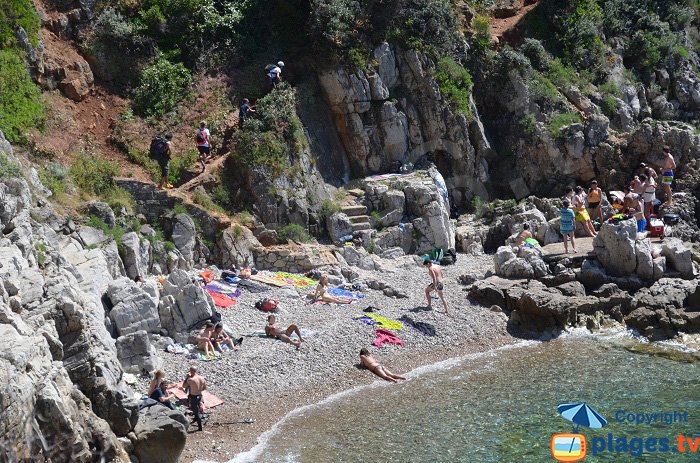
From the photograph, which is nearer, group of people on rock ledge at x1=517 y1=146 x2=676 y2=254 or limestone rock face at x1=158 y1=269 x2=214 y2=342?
limestone rock face at x1=158 y1=269 x2=214 y2=342

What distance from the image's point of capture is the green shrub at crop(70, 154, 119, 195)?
24234 mm

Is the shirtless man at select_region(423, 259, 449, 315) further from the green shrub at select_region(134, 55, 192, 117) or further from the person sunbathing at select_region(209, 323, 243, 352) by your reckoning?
the green shrub at select_region(134, 55, 192, 117)

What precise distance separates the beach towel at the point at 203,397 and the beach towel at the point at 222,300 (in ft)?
14.5

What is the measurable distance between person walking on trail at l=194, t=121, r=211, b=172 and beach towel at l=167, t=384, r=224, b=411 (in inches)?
435

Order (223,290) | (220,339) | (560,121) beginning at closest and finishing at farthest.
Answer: (220,339) → (223,290) → (560,121)

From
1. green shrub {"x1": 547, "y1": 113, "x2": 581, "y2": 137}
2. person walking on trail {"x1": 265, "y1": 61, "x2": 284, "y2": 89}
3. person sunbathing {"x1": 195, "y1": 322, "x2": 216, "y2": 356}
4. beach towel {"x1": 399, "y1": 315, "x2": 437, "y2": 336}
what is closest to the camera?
person sunbathing {"x1": 195, "y1": 322, "x2": 216, "y2": 356}

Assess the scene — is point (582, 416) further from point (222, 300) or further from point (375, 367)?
point (222, 300)

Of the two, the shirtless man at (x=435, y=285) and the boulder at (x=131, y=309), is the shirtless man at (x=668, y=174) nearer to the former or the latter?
the shirtless man at (x=435, y=285)

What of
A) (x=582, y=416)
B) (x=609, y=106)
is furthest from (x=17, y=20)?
(x=609, y=106)

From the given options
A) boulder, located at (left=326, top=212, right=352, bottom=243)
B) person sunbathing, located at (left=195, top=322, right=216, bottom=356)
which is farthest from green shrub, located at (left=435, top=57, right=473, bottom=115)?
person sunbathing, located at (left=195, top=322, right=216, bottom=356)

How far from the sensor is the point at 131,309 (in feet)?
61.5

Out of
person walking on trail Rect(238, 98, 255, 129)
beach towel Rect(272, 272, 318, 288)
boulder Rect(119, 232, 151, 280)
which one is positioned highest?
person walking on trail Rect(238, 98, 255, 129)

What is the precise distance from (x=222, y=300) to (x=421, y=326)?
518cm

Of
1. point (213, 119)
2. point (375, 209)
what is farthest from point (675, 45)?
point (213, 119)
